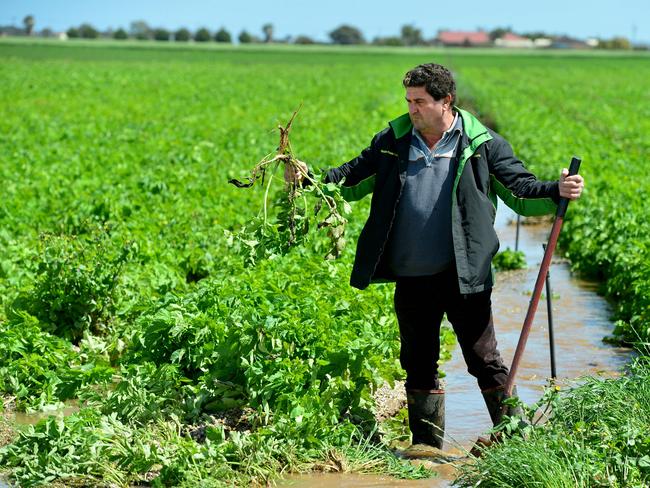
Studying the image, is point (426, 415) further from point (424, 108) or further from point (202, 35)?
point (202, 35)

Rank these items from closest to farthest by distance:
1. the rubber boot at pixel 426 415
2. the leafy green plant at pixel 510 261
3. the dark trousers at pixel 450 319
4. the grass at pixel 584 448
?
the grass at pixel 584 448, the dark trousers at pixel 450 319, the rubber boot at pixel 426 415, the leafy green plant at pixel 510 261

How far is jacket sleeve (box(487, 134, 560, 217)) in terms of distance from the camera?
569 cm

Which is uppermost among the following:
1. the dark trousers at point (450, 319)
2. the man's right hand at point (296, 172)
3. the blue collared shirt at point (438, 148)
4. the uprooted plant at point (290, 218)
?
the blue collared shirt at point (438, 148)

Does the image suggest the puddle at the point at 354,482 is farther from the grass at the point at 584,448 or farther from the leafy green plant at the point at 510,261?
the leafy green plant at the point at 510,261

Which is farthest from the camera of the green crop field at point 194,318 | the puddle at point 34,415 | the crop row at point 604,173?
the crop row at point 604,173

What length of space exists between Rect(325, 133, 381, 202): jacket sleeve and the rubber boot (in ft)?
3.65

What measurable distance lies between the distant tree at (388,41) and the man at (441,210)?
179200 mm

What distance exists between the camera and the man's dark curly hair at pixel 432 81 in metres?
5.54

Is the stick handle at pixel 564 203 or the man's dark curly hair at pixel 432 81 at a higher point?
the man's dark curly hair at pixel 432 81

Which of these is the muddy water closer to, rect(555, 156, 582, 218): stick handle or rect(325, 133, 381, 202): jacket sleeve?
rect(555, 156, 582, 218): stick handle

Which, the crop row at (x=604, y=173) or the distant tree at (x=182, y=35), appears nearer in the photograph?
the crop row at (x=604, y=173)

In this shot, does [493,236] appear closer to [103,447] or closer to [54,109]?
[103,447]

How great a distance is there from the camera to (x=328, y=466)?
5.71 metres

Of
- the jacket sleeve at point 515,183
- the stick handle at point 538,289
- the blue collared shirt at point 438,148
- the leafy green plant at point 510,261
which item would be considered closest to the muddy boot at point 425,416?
the stick handle at point 538,289
